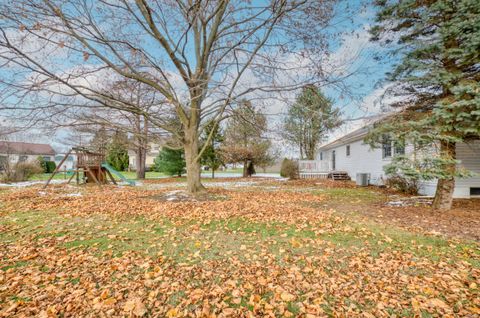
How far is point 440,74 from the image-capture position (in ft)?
19.8

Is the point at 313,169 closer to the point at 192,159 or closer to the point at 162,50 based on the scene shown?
the point at 192,159

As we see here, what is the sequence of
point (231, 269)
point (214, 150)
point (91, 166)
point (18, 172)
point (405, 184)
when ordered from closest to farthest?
1. point (231, 269)
2. point (405, 184)
3. point (91, 166)
4. point (18, 172)
5. point (214, 150)

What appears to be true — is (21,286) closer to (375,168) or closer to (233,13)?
(233,13)

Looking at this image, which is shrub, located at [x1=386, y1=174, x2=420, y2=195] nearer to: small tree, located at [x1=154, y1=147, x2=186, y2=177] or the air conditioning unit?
the air conditioning unit

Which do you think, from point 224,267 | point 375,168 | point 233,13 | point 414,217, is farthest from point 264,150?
point 224,267

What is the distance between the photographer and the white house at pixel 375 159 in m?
9.03

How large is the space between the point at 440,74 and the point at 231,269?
6.91 meters

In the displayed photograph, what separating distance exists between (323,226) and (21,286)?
5.00 metres

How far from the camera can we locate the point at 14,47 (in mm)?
6500

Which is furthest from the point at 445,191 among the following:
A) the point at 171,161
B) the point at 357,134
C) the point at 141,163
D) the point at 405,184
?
the point at 141,163

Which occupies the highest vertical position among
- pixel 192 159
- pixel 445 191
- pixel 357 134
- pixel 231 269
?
pixel 357 134

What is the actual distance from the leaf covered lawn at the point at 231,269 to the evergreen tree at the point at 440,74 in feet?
9.26

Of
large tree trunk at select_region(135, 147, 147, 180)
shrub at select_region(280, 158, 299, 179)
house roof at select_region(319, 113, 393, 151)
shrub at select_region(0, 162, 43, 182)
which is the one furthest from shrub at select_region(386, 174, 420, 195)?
shrub at select_region(0, 162, 43, 182)

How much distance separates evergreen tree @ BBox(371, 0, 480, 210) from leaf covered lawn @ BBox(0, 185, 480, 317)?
9.26 ft
